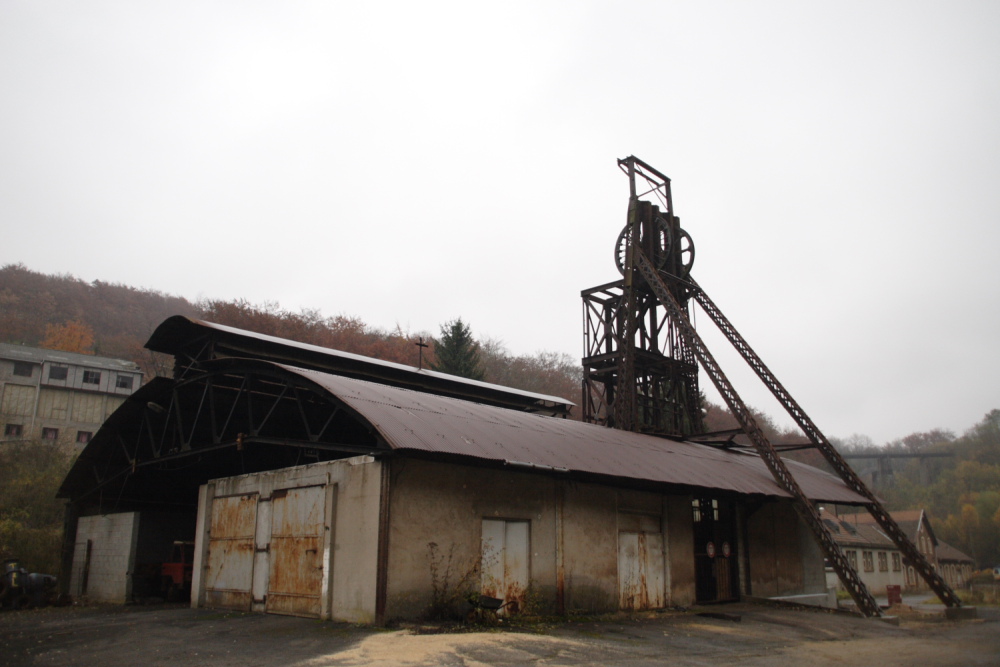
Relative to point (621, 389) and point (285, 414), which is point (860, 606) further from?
point (285, 414)

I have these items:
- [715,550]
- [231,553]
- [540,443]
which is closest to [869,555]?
[715,550]

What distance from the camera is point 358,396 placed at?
12.9 metres

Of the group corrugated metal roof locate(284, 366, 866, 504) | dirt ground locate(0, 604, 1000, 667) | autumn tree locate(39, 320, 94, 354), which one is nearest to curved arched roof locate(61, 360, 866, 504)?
corrugated metal roof locate(284, 366, 866, 504)

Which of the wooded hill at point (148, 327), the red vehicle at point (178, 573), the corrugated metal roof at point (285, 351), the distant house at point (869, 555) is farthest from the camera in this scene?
the wooded hill at point (148, 327)

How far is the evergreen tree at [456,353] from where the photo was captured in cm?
4138

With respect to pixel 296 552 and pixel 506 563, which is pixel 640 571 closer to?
pixel 506 563

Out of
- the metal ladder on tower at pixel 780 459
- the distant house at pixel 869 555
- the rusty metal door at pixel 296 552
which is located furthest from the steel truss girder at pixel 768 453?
the distant house at pixel 869 555

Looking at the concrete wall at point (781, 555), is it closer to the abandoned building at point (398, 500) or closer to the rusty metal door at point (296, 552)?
the abandoned building at point (398, 500)

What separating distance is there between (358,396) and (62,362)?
4763cm

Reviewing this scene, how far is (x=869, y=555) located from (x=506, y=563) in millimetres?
35895

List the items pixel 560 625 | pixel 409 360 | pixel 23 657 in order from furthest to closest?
pixel 409 360
pixel 560 625
pixel 23 657

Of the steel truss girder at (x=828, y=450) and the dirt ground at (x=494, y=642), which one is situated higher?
the steel truss girder at (x=828, y=450)

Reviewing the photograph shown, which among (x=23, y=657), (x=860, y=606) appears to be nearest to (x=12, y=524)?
(x=23, y=657)

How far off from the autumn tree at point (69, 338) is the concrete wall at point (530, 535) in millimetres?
56852
